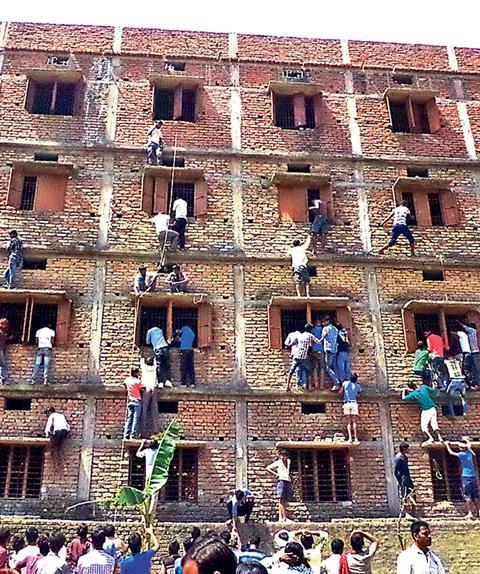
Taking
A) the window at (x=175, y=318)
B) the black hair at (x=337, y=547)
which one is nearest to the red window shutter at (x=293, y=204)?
the window at (x=175, y=318)

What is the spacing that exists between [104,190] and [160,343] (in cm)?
458

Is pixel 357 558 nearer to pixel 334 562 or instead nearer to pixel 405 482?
pixel 334 562

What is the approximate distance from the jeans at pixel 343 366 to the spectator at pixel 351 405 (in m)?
0.29

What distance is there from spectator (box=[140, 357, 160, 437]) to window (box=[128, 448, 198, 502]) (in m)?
0.56

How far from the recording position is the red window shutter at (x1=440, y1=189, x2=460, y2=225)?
16734 millimetres

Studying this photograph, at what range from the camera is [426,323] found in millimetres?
15469

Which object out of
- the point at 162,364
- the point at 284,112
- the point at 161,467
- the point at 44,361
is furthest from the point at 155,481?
the point at 284,112

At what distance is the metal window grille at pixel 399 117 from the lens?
1833 centimetres

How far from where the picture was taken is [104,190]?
1634 cm

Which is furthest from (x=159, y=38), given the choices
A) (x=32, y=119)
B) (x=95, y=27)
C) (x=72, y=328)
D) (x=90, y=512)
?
(x=90, y=512)

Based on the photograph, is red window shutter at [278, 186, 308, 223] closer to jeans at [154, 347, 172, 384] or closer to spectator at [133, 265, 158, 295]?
spectator at [133, 265, 158, 295]

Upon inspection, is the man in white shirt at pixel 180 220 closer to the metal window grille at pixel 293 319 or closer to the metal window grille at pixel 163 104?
the metal window grille at pixel 293 319

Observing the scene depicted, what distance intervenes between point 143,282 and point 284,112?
6815 millimetres

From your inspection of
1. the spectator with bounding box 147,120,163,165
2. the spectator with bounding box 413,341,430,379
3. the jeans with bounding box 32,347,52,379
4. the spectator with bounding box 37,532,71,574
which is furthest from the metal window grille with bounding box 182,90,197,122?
the spectator with bounding box 37,532,71,574
